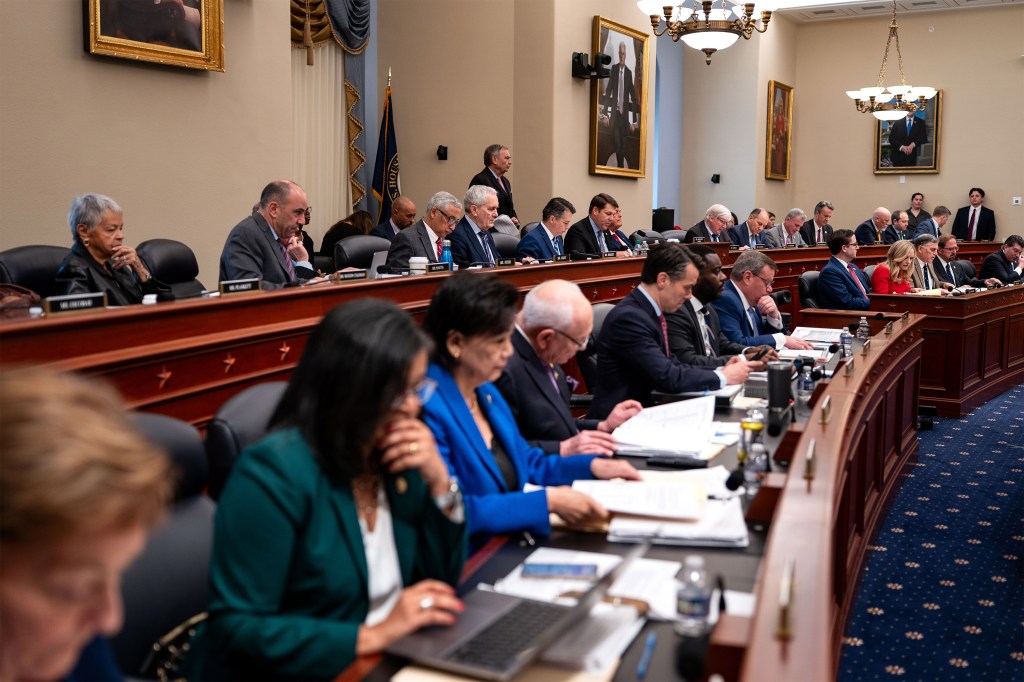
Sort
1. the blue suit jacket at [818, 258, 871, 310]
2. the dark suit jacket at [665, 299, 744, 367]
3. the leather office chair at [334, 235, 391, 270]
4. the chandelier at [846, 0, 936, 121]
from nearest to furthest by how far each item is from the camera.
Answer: the dark suit jacket at [665, 299, 744, 367] < the leather office chair at [334, 235, 391, 270] < the blue suit jacket at [818, 258, 871, 310] < the chandelier at [846, 0, 936, 121]

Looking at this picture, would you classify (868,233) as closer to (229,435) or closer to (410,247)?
(410,247)

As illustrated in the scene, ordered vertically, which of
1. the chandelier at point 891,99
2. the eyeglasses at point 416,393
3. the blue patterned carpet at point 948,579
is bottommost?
the blue patterned carpet at point 948,579

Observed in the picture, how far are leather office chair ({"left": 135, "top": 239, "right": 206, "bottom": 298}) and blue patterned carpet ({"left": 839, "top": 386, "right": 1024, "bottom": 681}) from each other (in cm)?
349

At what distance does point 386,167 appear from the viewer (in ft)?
35.0

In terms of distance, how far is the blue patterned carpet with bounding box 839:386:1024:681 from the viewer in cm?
343

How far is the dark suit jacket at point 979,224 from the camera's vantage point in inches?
589

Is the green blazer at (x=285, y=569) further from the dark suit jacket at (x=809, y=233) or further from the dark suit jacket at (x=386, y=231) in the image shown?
the dark suit jacket at (x=809, y=233)

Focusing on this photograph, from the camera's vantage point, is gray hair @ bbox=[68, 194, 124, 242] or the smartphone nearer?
the smartphone

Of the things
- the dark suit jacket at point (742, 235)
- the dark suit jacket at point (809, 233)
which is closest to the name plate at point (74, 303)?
the dark suit jacket at point (742, 235)

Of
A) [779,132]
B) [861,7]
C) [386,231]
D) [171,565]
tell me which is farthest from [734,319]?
[861,7]

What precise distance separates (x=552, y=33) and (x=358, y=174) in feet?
8.84

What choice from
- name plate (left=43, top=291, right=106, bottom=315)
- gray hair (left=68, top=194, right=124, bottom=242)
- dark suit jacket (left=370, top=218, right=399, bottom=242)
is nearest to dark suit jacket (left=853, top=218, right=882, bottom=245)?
dark suit jacket (left=370, top=218, right=399, bottom=242)

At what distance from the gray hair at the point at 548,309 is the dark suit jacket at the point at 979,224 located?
1344 centimetres

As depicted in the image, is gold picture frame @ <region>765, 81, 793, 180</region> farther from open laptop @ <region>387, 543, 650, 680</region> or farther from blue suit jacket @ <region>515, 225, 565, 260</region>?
open laptop @ <region>387, 543, 650, 680</region>
